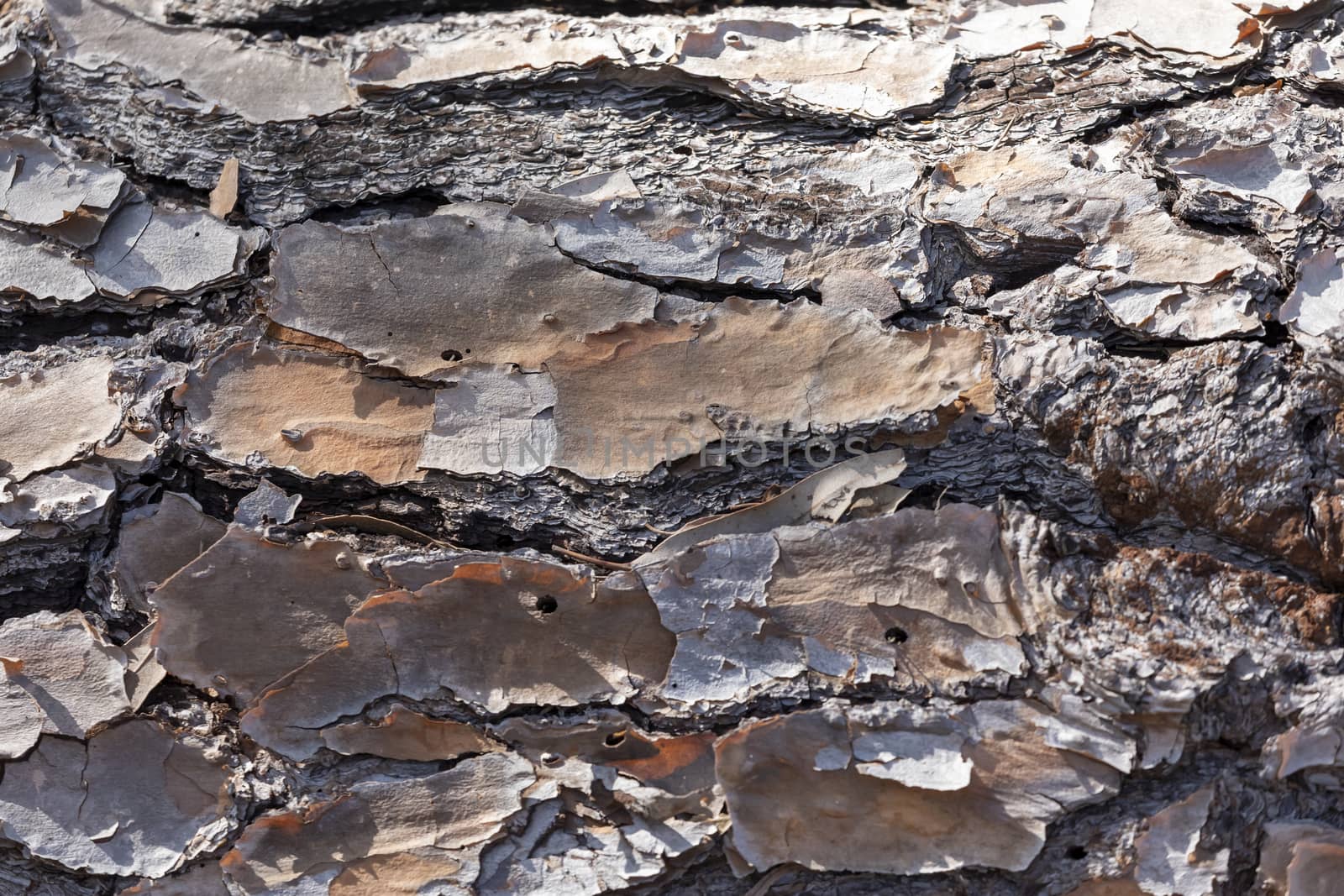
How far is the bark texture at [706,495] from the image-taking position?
100 cm

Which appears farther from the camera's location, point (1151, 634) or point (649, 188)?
point (649, 188)

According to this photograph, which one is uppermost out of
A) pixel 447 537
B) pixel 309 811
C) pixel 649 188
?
pixel 649 188

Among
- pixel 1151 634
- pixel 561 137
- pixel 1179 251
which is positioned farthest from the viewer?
pixel 561 137

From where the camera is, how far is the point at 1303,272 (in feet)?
3.47

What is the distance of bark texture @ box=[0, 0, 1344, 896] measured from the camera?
100 cm

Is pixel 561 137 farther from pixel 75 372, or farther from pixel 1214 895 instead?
pixel 1214 895

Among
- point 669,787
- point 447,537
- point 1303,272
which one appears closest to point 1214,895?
point 669,787

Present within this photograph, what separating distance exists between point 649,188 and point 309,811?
2.64 ft

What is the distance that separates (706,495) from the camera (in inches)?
42.4

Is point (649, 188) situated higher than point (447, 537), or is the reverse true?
point (649, 188)

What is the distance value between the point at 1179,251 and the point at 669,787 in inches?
32.0

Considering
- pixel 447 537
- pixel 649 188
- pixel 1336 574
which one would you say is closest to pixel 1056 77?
pixel 649 188

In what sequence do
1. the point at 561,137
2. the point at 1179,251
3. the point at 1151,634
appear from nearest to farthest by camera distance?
the point at 1151,634
the point at 1179,251
the point at 561,137

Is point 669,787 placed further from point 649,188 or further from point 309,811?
point 649,188
